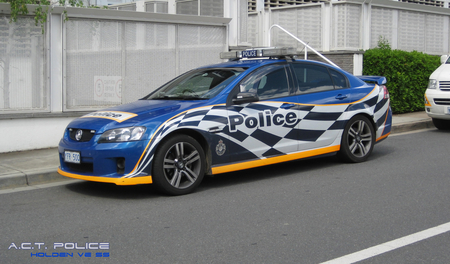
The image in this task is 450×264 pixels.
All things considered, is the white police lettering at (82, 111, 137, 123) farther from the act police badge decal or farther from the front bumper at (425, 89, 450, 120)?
the front bumper at (425, 89, 450, 120)

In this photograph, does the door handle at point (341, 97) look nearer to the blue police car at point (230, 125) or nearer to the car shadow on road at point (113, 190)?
the blue police car at point (230, 125)

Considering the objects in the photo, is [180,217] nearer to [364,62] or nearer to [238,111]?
[238,111]

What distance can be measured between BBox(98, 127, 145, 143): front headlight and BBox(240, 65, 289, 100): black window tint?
5.11 ft

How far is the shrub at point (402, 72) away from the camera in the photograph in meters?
13.0

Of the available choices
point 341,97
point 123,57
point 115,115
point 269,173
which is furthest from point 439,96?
point 115,115

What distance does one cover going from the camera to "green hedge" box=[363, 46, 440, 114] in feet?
42.7

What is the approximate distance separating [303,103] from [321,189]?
1.35 metres

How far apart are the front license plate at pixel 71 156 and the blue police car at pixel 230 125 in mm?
12

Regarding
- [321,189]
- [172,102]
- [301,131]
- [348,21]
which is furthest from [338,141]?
[348,21]

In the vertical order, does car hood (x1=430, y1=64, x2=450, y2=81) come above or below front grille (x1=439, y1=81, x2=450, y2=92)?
above

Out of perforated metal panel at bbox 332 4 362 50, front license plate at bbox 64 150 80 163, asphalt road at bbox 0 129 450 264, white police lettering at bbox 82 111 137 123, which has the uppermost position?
perforated metal panel at bbox 332 4 362 50

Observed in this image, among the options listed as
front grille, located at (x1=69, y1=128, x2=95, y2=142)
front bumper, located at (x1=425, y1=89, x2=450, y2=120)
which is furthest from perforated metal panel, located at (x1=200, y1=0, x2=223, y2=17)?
front grille, located at (x1=69, y1=128, x2=95, y2=142)

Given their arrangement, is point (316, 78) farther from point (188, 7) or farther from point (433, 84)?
point (188, 7)

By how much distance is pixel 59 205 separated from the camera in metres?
5.86
